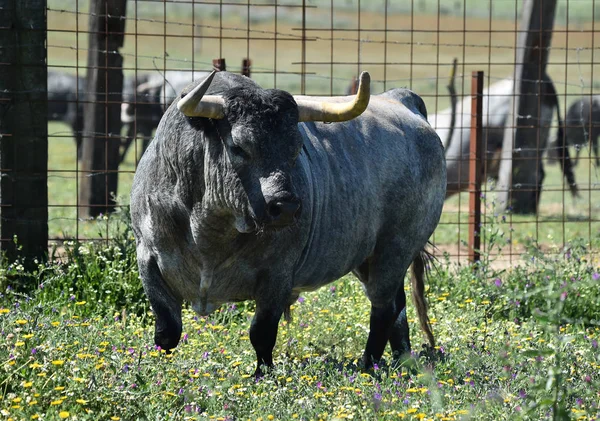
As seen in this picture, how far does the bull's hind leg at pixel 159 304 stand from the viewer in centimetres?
575

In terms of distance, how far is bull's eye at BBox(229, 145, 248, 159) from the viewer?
5.17 m

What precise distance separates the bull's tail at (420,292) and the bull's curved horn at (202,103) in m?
2.50

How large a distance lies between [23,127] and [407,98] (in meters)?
2.84

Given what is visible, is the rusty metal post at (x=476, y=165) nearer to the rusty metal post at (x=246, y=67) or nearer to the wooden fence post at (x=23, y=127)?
the rusty metal post at (x=246, y=67)

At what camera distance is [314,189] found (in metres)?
5.95

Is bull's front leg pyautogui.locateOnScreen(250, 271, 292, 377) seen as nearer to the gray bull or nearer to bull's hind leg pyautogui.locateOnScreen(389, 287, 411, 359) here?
the gray bull

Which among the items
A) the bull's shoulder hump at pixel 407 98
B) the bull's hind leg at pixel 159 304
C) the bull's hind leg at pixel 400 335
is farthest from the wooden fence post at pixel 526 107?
the bull's hind leg at pixel 159 304

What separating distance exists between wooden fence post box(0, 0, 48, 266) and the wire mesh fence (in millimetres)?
201

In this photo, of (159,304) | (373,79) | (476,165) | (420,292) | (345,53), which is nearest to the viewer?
(159,304)

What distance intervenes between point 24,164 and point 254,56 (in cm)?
3932

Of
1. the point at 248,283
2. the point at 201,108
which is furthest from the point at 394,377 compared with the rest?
the point at 201,108

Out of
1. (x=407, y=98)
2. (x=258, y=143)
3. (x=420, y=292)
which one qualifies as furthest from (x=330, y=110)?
(x=420, y=292)

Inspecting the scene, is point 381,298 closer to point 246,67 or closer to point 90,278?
point 90,278

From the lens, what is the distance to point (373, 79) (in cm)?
2612
